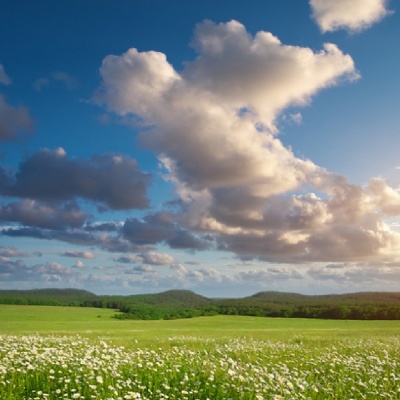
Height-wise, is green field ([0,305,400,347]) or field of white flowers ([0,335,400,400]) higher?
field of white flowers ([0,335,400,400])

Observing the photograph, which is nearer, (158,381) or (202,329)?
(158,381)

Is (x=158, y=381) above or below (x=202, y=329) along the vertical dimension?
above

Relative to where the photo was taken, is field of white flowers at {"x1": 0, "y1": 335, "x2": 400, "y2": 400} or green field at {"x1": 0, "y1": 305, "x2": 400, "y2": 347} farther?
green field at {"x1": 0, "y1": 305, "x2": 400, "y2": 347}

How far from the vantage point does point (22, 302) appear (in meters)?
134

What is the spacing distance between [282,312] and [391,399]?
90992 mm

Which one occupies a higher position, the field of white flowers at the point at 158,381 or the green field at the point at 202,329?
the field of white flowers at the point at 158,381

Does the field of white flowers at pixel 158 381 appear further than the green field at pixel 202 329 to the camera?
→ No

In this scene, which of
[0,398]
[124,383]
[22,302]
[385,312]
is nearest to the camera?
[0,398]

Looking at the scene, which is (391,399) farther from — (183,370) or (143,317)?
(143,317)

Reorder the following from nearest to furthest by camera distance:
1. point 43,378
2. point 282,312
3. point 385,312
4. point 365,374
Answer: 1. point 43,378
2. point 365,374
3. point 385,312
4. point 282,312

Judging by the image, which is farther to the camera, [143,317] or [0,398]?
[143,317]

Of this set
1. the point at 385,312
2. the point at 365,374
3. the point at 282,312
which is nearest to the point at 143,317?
the point at 282,312

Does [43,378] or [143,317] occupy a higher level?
[43,378]

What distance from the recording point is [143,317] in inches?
3986
